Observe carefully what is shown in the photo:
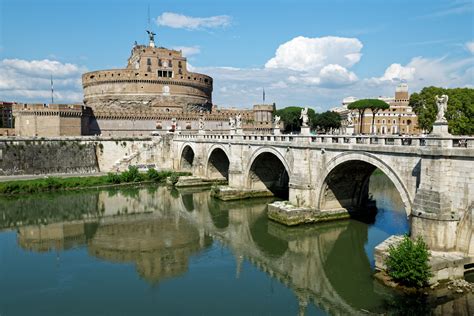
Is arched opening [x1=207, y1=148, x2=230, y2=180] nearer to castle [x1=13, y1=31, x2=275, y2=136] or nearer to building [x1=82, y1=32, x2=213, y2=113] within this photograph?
castle [x1=13, y1=31, x2=275, y2=136]

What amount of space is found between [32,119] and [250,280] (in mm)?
35366

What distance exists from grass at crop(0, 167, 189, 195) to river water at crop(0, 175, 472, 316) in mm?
3763

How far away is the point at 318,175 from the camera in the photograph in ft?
61.8

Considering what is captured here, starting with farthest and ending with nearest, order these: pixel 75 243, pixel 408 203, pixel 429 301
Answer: pixel 75 243 < pixel 408 203 < pixel 429 301

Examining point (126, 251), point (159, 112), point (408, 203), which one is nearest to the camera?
point (408, 203)

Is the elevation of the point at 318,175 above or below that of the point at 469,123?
below

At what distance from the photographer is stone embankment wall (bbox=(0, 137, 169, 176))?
34.8 meters

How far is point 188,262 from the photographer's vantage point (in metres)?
15.8

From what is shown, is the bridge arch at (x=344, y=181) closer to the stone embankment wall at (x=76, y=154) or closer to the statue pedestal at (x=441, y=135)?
the statue pedestal at (x=441, y=135)

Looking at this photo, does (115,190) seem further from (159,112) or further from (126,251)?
(159,112)

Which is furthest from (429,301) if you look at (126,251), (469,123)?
(469,123)

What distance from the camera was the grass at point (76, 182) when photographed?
1148 inches

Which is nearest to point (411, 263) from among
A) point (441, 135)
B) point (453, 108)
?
point (441, 135)

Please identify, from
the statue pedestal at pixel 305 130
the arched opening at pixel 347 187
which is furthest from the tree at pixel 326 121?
the statue pedestal at pixel 305 130
